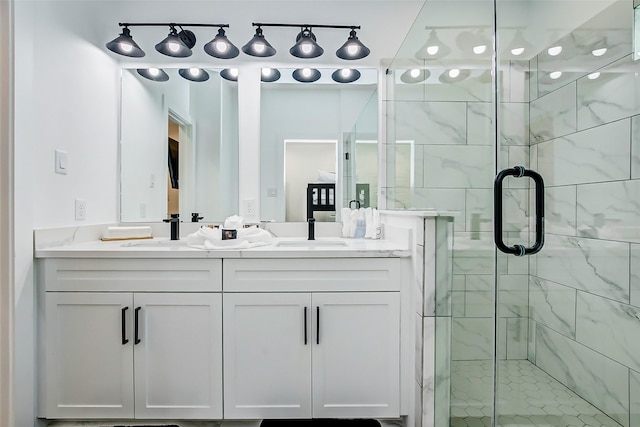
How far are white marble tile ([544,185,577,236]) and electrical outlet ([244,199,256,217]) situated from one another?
1.49 metres

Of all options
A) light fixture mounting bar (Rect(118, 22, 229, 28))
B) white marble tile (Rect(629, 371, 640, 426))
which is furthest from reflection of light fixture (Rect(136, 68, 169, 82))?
white marble tile (Rect(629, 371, 640, 426))

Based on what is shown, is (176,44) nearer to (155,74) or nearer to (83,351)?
(155,74)

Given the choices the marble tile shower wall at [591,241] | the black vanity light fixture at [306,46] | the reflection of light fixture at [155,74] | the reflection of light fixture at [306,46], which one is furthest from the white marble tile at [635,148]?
the reflection of light fixture at [155,74]

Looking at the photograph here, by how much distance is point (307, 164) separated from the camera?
2.09 metres

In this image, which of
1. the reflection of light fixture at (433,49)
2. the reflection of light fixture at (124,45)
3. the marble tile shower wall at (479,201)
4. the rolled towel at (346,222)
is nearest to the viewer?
the marble tile shower wall at (479,201)

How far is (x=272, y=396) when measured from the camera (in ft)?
4.87

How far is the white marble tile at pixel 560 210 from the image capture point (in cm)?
113

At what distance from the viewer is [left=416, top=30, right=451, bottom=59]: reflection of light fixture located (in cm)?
144

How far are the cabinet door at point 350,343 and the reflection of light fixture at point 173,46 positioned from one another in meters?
1.57

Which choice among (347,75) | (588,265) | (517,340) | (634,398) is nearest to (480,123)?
(588,265)

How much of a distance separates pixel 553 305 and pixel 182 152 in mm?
1994

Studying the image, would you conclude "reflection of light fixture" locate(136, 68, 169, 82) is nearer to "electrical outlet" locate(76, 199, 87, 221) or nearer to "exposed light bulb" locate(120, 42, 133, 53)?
"exposed light bulb" locate(120, 42, 133, 53)

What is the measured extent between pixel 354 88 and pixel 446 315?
4.66 ft

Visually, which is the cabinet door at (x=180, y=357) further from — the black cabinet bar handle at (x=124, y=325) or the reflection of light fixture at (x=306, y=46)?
the reflection of light fixture at (x=306, y=46)
